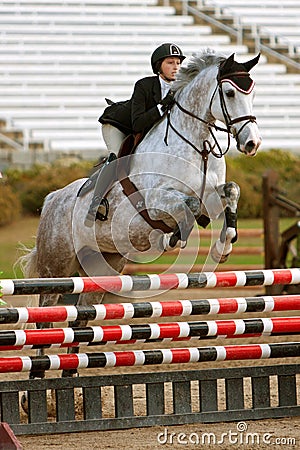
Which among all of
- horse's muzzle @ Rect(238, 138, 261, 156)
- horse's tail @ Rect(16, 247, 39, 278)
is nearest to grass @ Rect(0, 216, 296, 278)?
horse's tail @ Rect(16, 247, 39, 278)

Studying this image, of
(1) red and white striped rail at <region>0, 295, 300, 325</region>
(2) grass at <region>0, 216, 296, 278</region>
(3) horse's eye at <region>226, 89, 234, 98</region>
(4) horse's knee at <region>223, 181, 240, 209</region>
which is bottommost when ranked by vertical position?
(2) grass at <region>0, 216, 296, 278</region>

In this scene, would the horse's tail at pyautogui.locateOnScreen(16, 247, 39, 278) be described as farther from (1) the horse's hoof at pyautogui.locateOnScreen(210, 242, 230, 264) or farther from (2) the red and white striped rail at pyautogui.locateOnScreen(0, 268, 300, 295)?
(2) the red and white striped rail at pyautogui.locateOnScreen(0, 268, 300, 295)

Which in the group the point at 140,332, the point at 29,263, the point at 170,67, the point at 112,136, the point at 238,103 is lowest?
the point at 29,263

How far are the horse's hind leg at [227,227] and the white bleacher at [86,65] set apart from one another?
36.5 feet

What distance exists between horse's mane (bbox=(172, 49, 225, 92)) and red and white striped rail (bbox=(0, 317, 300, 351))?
1.43 metres

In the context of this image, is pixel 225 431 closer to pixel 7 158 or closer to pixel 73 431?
pixel 73 431

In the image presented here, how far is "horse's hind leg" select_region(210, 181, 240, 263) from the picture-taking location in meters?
4.11

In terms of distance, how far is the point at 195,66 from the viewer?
4.55 meters

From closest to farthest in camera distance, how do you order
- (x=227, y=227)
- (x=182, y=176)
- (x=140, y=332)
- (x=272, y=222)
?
(x=140, y=332) → (x=227, y=227) → (x=182, y=176) → (x=272, y=222)

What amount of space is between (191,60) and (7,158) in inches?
405

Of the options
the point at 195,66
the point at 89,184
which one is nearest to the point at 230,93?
the point at 195,66

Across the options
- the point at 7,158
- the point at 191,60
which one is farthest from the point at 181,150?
the point at 7,158

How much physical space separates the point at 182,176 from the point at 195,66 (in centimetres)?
60

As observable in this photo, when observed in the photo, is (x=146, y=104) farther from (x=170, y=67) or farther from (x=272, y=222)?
(x=272, y=222)
